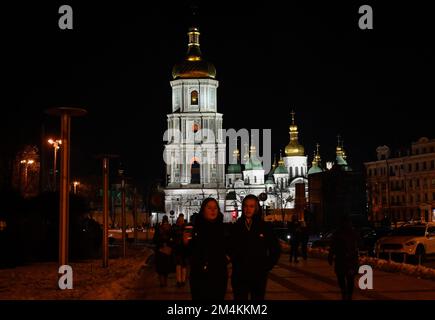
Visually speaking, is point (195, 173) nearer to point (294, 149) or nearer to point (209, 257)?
point (294, 149)

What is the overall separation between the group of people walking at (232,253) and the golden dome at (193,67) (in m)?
110

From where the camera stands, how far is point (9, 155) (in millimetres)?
38188

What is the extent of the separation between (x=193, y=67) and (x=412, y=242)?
94.5 m

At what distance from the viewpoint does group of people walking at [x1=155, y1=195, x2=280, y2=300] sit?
10.3 m

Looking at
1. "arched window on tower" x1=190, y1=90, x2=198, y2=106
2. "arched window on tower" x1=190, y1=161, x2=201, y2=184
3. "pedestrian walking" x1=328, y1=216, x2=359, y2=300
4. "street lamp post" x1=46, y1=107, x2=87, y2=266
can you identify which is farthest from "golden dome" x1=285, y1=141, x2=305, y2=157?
"pedestrian walking" x1=328, y1=216, x2=359, y2=300

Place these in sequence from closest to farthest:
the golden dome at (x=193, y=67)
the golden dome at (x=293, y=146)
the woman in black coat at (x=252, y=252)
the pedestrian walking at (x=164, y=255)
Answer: the woman in black coat at (x=252, y=252), the pedestrian walking at (x=164, y=255), the golden dome at (x=193, y=67), the golden dome at (x=293, y=146)

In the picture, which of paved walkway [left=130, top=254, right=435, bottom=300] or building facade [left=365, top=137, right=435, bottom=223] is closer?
paved walkway [left=130, top=254, right=435, bottom=300]

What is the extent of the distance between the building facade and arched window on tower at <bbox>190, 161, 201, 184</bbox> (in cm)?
2939

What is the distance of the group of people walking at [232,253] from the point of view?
1030cm

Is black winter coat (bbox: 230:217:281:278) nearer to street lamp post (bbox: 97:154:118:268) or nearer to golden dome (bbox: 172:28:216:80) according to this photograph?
street lamp post (bbox: 97:154:118:268)

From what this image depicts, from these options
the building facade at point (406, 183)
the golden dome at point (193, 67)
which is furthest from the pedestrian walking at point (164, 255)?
the golden dome at point (193, 67)

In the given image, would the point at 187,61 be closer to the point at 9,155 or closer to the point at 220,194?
the point at 220,194

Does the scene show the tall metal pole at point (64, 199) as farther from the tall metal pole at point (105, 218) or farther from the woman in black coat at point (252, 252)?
the woman in black coat at point (252, 252)
